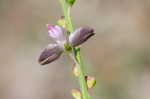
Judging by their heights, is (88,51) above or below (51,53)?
below

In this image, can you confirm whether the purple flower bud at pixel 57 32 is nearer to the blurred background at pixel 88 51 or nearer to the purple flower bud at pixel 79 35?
the purple flower bud at pixel 79 35

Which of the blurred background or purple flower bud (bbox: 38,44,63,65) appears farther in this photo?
the blurred background

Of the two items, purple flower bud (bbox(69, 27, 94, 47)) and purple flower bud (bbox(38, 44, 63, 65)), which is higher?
purple flower bud (bbox(69, 27, 94, 47))

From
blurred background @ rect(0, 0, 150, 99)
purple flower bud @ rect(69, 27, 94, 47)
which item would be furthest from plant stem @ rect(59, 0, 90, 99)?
blurred background @ rect(0, 0, 150, 99)

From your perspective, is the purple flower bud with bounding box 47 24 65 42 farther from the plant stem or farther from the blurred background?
the blurred background

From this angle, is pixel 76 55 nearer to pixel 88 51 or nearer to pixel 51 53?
pixel 51 53

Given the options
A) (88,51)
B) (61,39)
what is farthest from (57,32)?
(88,51)

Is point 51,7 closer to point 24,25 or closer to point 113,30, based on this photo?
point 24,25
